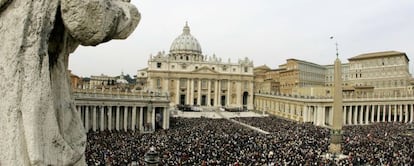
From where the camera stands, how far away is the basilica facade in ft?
293

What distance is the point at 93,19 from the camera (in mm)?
2936

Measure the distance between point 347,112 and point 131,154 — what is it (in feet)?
174

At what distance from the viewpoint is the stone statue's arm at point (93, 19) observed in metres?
2.90

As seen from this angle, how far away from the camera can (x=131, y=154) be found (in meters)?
21.7

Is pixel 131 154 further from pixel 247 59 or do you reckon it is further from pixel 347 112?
pixel 247 59

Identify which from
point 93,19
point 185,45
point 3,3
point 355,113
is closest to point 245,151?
point 93,19

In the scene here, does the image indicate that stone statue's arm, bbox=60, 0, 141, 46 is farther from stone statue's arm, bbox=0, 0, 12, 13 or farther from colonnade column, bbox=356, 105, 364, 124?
colonnade column, bbox=356, 105, 364, 124

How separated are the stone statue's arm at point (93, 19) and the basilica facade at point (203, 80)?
84.5 m

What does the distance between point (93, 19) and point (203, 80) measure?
89877 millimetres

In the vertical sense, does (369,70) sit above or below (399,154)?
above

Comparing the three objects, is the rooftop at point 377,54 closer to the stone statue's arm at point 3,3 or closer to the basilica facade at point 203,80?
the basilica facade at point 203,80

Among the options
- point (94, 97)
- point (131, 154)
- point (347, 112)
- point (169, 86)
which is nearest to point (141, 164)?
point (131, 154)

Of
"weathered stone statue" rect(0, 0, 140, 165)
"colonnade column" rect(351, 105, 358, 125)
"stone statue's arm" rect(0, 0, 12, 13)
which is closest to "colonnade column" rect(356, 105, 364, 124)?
"colonnade column" rect(351, 105, 358, 125)

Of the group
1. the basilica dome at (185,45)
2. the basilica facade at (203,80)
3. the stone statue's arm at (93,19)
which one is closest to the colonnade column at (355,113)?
the basilica facade at (203,80)
